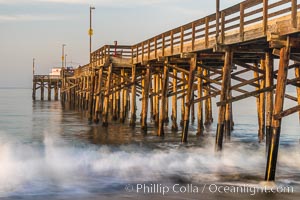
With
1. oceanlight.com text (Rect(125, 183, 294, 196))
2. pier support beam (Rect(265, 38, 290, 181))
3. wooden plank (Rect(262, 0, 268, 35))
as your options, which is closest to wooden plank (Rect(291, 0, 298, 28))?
pier support beam (Rect(265, 38, 290, 181))

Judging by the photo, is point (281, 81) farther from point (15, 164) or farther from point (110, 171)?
point (15, 164)

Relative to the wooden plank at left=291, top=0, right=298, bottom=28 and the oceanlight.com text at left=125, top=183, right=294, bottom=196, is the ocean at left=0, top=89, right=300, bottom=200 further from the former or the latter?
the wooden plank at left=291, top=0, right=298, bottom=28

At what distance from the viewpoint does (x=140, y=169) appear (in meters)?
13.1

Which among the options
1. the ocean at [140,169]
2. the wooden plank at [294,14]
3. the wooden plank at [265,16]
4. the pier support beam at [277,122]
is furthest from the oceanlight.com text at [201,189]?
the wooden plank at [265,16]

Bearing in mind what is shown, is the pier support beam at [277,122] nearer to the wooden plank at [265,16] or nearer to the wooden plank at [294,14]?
the wooden plank at [294,14]

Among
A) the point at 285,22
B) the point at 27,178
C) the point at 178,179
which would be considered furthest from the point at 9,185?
the point at 285,22

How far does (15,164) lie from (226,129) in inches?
415

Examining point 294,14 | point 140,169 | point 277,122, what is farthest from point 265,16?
point 140,169

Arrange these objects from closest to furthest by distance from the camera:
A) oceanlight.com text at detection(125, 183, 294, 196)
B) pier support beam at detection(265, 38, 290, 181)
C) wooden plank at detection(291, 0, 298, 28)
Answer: oceanlight.com text at detection(125, 183, 294, 196)
wooden plank at detection(291, 0, 298, 28)
pier support beam at detection(265, 38, 290, 181)

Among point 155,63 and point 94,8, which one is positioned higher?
point 94,8

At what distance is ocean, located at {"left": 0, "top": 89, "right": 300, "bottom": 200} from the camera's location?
1027cm

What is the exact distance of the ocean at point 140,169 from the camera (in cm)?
1027

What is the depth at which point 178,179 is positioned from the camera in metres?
11.7

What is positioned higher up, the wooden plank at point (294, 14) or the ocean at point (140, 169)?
the wooden plank at point (294, 14)
